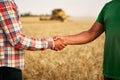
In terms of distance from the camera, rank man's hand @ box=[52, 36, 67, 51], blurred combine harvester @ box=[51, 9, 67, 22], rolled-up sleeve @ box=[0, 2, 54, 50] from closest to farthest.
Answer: rolled-up sleeve @ box=[0, 2, 54, 50] < man's hand @ box=[52, 36, 67, 51] < blurred combine harvester @ box=[51, 9, 67, 22]

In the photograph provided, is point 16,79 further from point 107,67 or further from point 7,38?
point 107,67

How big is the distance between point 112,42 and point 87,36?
90 centimetres

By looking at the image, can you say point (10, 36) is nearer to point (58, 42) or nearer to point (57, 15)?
point (58, 42)

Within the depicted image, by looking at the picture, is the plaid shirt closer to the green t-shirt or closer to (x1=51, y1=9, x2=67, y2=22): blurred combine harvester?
the green t-shirt

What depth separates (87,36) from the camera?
4238 mm

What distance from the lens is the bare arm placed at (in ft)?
12.9

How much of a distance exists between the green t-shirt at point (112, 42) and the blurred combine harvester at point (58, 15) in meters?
54.6

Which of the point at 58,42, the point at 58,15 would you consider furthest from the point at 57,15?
the point at 58,42

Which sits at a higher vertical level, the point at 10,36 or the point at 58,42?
the point at 10,36

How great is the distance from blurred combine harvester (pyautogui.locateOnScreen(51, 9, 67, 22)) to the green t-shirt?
54588 millimetres

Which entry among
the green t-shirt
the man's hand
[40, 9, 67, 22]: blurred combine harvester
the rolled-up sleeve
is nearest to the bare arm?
the man's hand

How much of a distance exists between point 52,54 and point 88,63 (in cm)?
Answer: 132

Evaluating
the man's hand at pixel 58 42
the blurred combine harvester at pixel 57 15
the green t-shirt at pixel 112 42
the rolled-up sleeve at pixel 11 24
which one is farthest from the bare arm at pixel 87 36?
the blurred combine harvester at pixel 57 15

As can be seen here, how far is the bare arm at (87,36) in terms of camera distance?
3.92 metres
